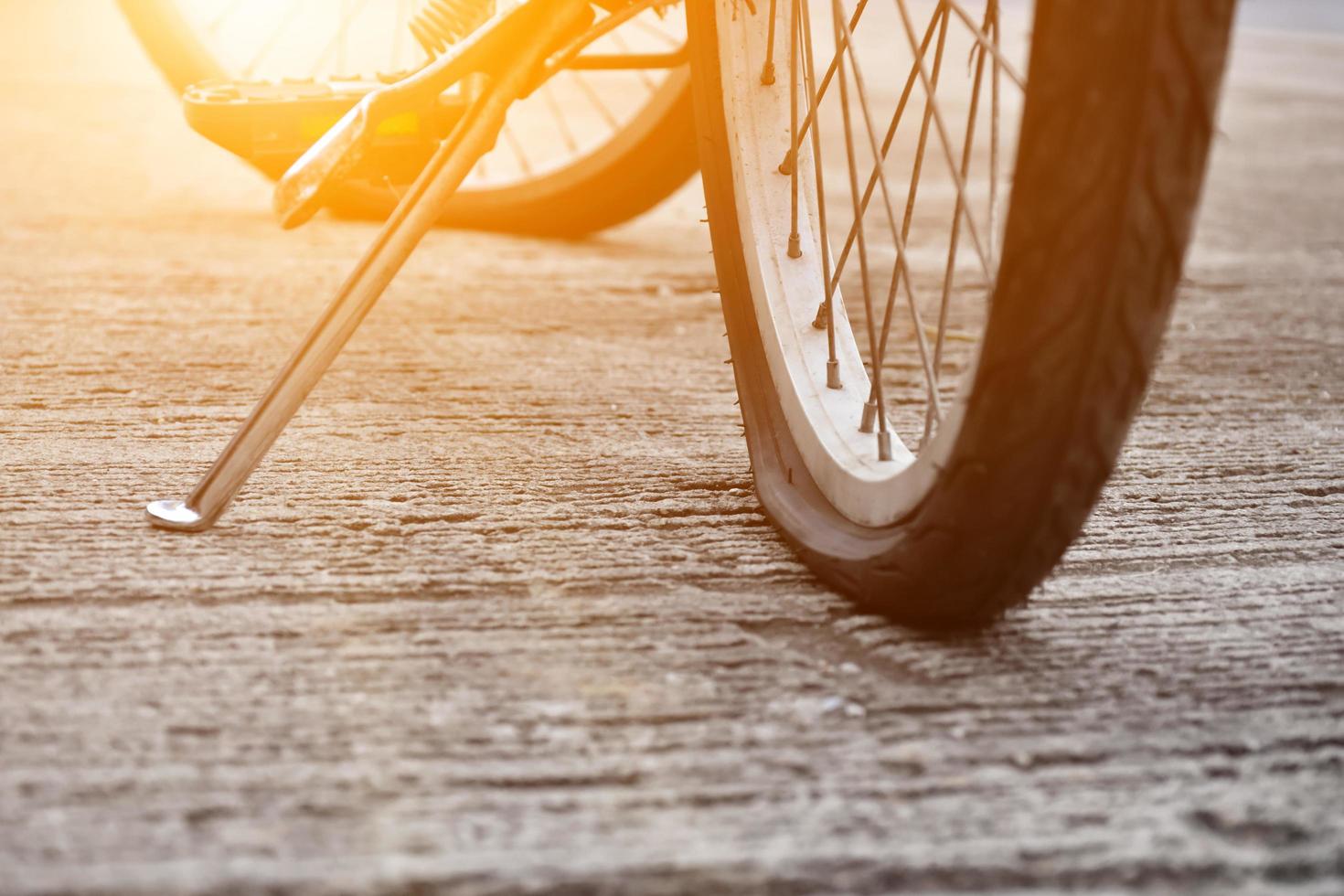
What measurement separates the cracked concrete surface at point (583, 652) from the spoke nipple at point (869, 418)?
102 millimetres

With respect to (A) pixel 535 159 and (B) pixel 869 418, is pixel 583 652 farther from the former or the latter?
(A) pixel 535 159

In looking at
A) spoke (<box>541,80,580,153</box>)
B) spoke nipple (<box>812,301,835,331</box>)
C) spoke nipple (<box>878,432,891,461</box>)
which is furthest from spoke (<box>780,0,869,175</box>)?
spoke (<box>541,80,580,153</box>)

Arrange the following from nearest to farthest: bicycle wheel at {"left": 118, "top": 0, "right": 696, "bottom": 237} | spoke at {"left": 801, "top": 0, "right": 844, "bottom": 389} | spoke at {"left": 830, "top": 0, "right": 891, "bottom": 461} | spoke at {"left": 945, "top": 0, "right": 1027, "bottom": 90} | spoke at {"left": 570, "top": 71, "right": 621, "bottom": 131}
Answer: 1. spoke at {"left": 945, "top": 0, "right": 1027, "bottom": 90}
2. spoke at {"left": 830, "top": 0, "right": 891, "bottom": 461}
3. spoke at {"left": 801, "top": 0, "right": 844, "bottom": 389}
4. bicycle wheel at {"left": 118, "top": 0, "right": 696, "bottom": 237}
5. spoke at {"left": 570, "top": 71, "right": 621, "bottom": 131}

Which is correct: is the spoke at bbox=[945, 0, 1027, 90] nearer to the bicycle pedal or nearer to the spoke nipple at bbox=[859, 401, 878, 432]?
the spoke nipple at bbox=[859, 401, 878, 432]

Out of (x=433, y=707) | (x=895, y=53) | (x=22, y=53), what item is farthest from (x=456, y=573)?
(x=895, y=53)

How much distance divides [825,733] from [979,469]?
6.1 inches

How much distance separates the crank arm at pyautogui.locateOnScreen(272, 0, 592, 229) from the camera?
0.92m

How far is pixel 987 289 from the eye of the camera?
826 mm

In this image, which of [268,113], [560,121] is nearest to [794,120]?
[268,113]

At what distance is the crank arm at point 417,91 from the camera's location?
0.92m

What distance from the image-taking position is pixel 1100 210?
22.9 inches

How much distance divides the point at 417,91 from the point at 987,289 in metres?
0.43

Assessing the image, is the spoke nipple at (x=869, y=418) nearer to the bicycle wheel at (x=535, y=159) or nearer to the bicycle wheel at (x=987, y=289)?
the bicycle wheel at (x=987, y=289)

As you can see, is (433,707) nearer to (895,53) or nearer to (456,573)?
(456,573)
